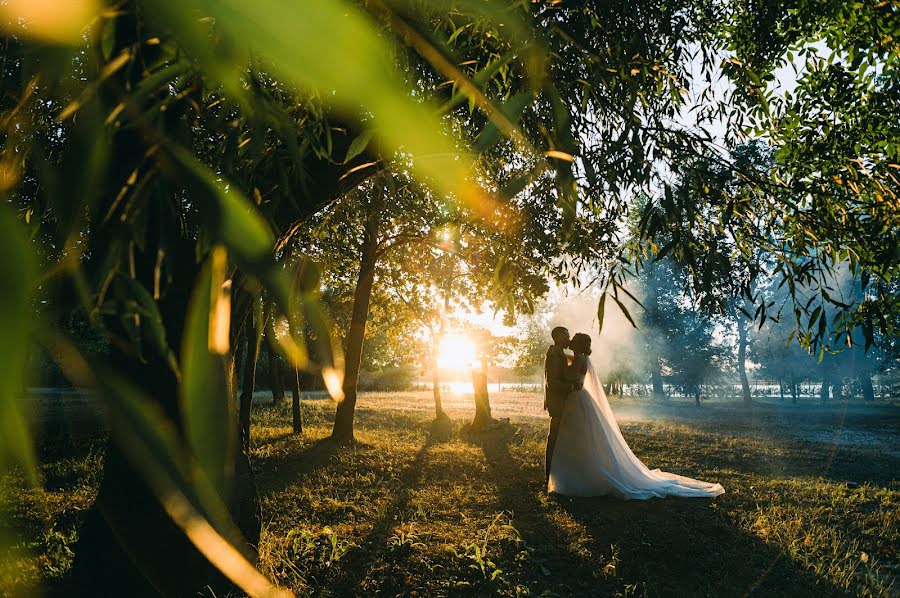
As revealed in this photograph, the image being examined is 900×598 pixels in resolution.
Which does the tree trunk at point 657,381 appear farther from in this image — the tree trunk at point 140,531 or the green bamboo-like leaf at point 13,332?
the green bamboo-like leaf at point 13,332

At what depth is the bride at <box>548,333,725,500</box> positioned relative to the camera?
7035 mm

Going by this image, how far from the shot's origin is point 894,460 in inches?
443

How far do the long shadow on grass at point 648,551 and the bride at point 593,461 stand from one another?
0.21 m

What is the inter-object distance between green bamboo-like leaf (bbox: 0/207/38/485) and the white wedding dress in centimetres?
716

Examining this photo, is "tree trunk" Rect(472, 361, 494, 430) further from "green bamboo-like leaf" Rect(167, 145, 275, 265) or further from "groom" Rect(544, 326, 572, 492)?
"green bamboo-like leaf" Rect(167, 145, 275, 265)

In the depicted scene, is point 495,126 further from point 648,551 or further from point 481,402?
point 481,402

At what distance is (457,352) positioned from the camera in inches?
679

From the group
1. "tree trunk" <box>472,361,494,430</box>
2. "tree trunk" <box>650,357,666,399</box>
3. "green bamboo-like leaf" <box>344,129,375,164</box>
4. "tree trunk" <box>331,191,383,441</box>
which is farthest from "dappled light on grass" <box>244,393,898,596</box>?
"tree trunk" <box>650,357,666,399</box>

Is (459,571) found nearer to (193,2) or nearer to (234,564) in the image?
(234,564)

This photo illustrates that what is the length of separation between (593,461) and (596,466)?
0.08m

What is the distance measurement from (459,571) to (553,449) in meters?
3.71

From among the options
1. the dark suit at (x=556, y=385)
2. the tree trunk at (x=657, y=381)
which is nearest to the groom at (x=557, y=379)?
the dark suit at (x=556, y=385)

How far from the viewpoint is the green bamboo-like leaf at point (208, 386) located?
1.14 metres

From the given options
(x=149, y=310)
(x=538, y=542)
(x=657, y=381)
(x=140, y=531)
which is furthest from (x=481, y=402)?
(x=657, y=381)
